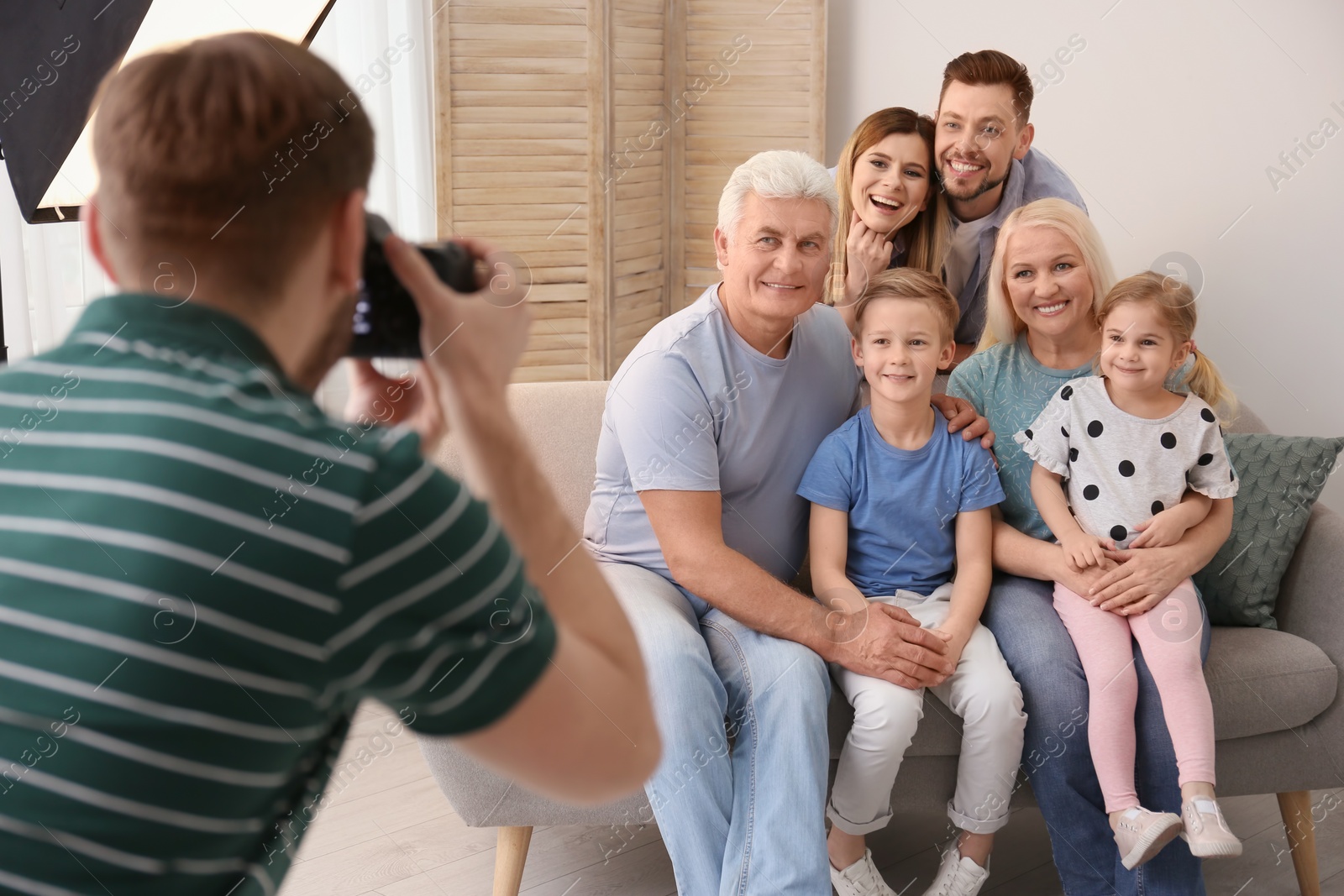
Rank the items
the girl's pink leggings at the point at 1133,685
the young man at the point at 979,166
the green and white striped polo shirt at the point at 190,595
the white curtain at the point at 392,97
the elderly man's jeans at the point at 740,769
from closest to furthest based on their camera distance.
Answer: the green and white striped polo shirt at the point at 190,595 → the elderly man's jeans at the point at 740,769 → the girl's pink leggings at the point at 1133,685 → the young man at the point at 979,166 → the white curtain at the point at 392,97

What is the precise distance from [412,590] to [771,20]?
9.48 feet

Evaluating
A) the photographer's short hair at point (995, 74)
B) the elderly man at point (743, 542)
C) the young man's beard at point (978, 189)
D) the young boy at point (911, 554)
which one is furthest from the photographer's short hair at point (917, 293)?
the photographer's short hair at point (995, 74)

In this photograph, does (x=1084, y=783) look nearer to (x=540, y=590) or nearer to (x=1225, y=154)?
(x=540, y=590)

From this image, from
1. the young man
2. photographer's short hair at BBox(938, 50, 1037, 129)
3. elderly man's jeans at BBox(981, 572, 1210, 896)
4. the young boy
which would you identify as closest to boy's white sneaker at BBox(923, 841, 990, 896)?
the young boy

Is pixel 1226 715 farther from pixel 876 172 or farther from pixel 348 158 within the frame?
pixel 348 158

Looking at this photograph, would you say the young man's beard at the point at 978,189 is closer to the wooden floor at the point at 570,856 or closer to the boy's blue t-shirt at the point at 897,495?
the boy's blue t-shirt at the point at 897,495

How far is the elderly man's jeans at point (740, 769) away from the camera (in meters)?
1.54

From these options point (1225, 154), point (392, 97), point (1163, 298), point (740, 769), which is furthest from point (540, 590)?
point (392, 97)

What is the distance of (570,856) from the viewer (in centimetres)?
202

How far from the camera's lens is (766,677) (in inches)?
64.9

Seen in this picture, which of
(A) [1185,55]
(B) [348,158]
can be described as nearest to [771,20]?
(A) [1185,55]

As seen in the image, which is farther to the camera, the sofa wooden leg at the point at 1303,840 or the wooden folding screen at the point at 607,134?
the wooden folding screen at the point at 607,134

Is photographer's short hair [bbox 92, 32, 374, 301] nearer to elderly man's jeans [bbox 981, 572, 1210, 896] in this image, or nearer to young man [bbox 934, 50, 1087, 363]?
elderly man's jeans [bbox 981, 572, 1210, 896]

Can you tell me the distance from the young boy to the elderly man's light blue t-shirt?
6cm
